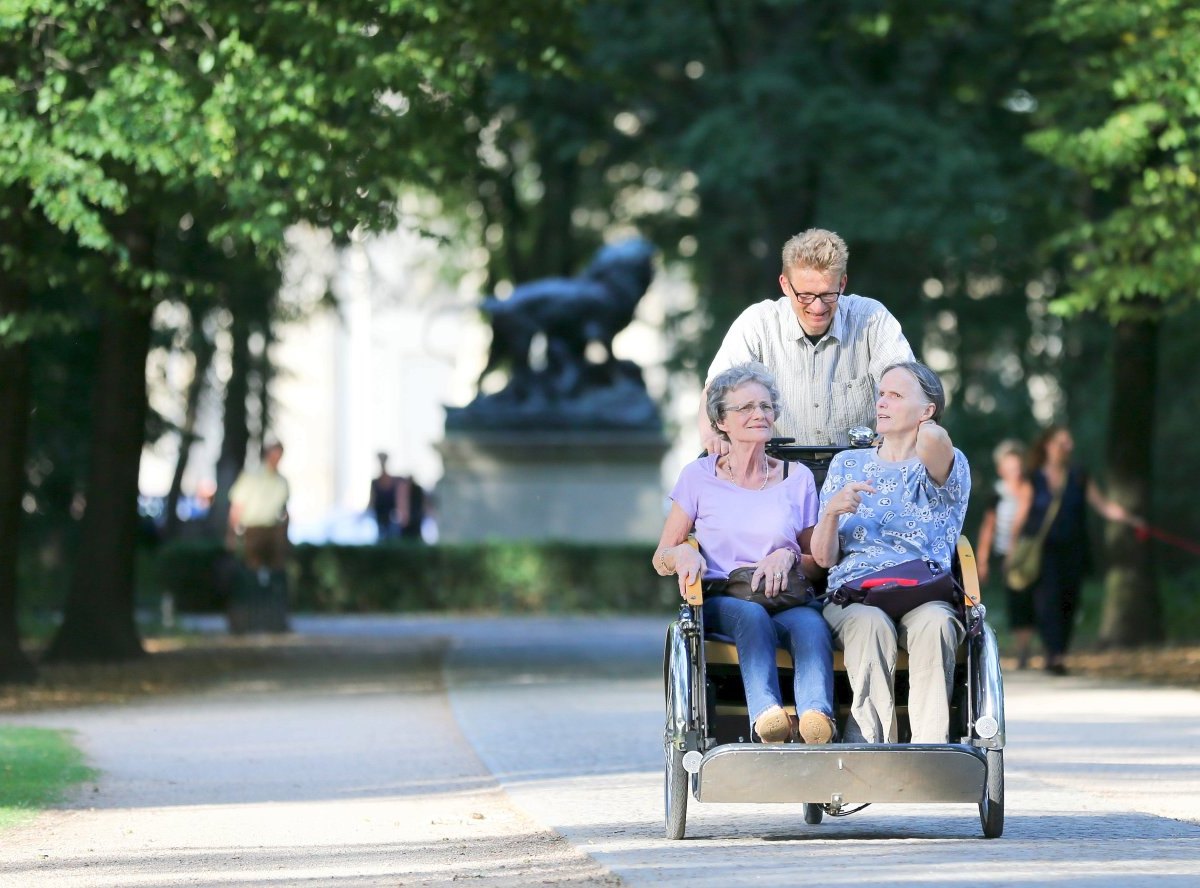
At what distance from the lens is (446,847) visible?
8.54 metres

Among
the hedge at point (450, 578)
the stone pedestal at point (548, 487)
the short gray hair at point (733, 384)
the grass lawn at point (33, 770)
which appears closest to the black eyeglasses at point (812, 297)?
the short gray hair at point (733, 384)

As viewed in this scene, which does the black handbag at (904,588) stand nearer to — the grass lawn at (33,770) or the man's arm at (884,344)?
the man's arm at (884,344)

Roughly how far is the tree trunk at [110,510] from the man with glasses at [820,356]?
11720 mm

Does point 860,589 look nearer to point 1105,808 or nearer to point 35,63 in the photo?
point 1105,808

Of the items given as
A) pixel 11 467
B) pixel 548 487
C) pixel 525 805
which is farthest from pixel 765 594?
pixel 548 487

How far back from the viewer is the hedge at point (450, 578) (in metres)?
30.1

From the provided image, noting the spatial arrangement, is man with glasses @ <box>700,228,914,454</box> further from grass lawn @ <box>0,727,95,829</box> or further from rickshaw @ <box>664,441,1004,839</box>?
grass lawn @ <box>0,727,95,829</box>

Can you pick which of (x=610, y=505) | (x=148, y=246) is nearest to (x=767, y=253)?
(x=610, y=505)

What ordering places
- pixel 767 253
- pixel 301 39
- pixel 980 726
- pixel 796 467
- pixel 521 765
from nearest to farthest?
pixel 980 726
pixel 796 467
pixel 521 765
pixel 301 39
pixel 767 253

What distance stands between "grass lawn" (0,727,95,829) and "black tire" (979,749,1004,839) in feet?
12.9

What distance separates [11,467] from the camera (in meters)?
17.9

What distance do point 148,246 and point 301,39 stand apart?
391 centimetres

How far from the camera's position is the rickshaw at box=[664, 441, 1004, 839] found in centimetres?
759

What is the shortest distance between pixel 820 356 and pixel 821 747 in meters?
1.57
